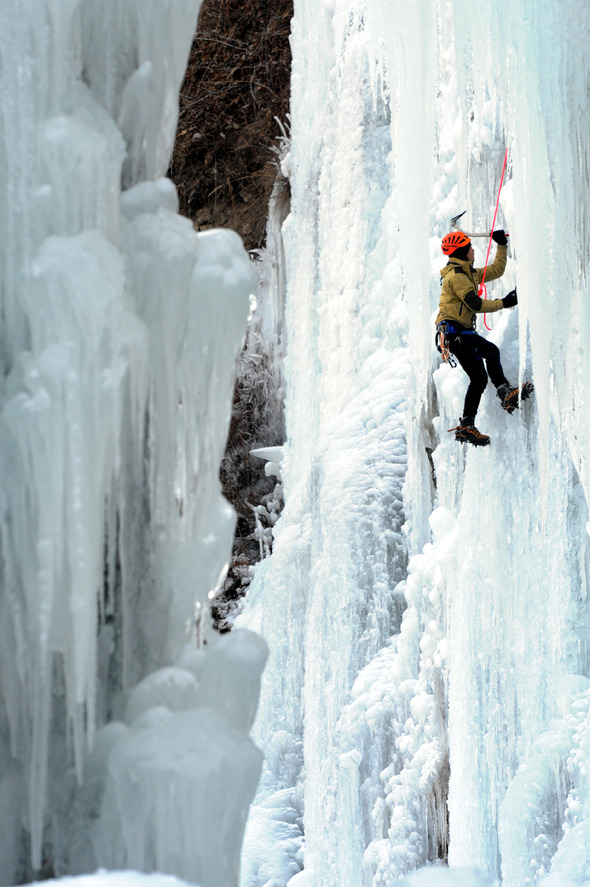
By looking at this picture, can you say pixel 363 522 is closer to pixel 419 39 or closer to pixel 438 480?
pixel 438 480

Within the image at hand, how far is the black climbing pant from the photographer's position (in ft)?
15.0

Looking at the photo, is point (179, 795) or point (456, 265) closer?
point (179, 795)

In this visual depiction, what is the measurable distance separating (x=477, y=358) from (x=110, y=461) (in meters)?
2.68

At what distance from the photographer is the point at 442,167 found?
18.7 feet

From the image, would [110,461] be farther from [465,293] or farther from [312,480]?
[312,480]

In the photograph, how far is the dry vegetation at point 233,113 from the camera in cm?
945

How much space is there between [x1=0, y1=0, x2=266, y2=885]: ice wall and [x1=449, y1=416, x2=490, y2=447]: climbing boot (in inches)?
92.5

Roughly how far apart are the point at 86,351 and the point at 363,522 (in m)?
4.14

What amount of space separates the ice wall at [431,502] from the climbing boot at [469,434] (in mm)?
158

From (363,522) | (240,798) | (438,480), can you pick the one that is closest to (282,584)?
(363,522)

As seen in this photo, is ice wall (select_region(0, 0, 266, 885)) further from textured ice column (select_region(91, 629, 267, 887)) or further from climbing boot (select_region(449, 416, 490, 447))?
climbing boot (select_region(449, 416, 490, 447))

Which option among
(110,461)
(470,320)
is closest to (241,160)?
(470,320)

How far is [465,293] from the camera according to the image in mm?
4570

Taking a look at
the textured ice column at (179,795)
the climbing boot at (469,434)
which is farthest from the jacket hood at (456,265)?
the textured ice column at (179,795)
